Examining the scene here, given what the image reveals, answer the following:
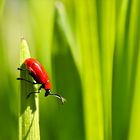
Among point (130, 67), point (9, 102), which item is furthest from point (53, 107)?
point (130, 67)

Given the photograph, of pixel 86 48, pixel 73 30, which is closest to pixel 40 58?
pixel 73 30

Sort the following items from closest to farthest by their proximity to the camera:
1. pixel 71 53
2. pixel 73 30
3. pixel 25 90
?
1. pixel 25 90
2. pixel 71 53
3. pixel 73 30

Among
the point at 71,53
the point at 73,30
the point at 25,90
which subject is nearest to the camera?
the point at 25,90

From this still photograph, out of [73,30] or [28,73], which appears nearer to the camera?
[28,73]

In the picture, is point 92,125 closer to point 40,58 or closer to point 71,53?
point 71,53

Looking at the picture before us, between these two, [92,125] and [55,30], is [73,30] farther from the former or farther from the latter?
[92,125]

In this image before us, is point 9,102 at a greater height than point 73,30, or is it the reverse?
point 73,30
